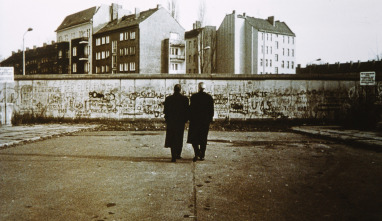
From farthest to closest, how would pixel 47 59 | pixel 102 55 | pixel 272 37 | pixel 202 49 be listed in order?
pixel 272 37, pixel 47 59, pixel 102 55, pixel 202 49

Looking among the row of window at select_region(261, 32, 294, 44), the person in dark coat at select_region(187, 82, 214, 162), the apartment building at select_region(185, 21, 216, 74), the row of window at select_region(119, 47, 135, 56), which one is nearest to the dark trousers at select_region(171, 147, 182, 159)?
the person in dark coat at select_region(187, 82, 214, 162)

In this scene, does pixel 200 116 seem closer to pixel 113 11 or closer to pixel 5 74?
pixel 5 74

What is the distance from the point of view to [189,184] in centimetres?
614

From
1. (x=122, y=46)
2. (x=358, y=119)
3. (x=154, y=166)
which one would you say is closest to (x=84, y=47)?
(x=122, y=46)

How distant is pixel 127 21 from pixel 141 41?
727 cm

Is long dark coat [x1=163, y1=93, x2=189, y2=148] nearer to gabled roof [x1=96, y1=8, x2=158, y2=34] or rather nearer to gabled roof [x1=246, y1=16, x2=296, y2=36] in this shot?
gabled roof [x1=96, y1=8, x2=158, y2=34]

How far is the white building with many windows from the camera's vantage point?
7225cm

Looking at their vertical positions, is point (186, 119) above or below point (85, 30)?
below

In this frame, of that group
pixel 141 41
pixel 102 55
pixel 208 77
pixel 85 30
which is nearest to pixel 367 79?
pixel 208 77

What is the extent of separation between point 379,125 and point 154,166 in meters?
12.1

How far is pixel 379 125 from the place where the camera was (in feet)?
52.2

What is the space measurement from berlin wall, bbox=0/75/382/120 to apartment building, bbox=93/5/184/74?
39.3 m

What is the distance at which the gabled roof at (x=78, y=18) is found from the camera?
7169 centimetres

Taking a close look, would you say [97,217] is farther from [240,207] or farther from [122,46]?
[122,46]
